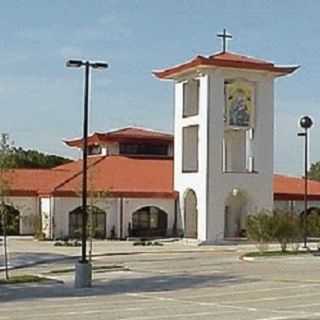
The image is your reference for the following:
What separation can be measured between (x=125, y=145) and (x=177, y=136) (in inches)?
497

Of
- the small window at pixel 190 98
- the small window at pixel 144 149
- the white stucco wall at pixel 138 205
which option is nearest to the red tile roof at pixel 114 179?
the white stucco wall at pixel 138 205

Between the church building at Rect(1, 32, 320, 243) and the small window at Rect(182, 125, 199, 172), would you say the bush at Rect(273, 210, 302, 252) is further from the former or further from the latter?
the small window at Rect(182, 125, 199, 172)

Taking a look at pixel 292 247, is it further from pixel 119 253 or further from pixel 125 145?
pixel 125 145

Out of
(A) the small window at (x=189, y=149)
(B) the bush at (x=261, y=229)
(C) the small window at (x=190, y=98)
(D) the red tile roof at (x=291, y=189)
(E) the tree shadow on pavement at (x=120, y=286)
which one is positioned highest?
(C) the small window at (x=190, y=98)

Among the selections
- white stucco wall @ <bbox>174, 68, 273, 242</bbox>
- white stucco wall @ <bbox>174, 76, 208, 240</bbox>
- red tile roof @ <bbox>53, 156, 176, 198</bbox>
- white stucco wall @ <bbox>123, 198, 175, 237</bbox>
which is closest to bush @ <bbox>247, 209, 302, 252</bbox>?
white stucco wall @ <bbox>174, 68, 273, 242</bbox>

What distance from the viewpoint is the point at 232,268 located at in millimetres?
39656

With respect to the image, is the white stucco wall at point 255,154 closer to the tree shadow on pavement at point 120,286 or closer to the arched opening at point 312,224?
the arched opening at point 312,224

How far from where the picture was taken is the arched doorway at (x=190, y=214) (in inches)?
2594

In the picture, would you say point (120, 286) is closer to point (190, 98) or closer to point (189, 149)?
point (189, 149)

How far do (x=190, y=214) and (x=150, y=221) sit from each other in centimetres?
296

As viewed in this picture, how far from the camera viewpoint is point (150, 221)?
67.9 m

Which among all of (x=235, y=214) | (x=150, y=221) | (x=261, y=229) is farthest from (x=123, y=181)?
(x=261, y=229)

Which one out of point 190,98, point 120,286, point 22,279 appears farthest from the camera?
point 190,98

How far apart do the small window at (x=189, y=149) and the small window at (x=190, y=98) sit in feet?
3.60
